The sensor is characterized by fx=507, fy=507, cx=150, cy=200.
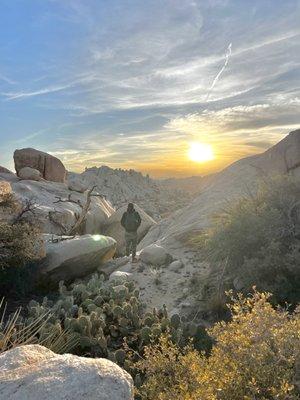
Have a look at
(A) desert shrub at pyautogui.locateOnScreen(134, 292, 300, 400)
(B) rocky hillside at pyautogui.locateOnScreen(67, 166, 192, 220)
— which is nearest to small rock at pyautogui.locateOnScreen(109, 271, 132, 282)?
(A) desert shrub at pyautogui.locateOnScreen(134, 292, 300, 400)

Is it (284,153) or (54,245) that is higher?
(284,153)

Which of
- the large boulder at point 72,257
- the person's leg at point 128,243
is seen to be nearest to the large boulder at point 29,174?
the person's leg at point 128,243

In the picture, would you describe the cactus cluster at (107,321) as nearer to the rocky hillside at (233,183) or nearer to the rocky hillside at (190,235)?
the rocky hillside at (190,235)

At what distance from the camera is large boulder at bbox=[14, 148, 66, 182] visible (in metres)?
37.3

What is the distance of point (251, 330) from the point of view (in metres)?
5.83

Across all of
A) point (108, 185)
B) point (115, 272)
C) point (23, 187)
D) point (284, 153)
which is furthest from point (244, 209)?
point (108, 185)

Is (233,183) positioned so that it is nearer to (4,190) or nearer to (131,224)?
(131,224)

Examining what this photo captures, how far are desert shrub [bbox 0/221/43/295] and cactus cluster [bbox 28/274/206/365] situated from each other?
155cm

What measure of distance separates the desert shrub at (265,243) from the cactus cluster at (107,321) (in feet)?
8.33

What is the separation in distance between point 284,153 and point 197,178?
127076 mm

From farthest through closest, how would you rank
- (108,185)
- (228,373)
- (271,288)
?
(108,185), (271,288), (228,373)

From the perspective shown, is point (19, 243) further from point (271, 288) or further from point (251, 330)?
point (251, 330)

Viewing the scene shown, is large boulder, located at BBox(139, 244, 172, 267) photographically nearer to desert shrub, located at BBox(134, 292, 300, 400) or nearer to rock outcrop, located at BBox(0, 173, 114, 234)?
rock outcrop, located at BBox(0, 173, 114, 234)

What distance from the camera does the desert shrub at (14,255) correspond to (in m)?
14.5
